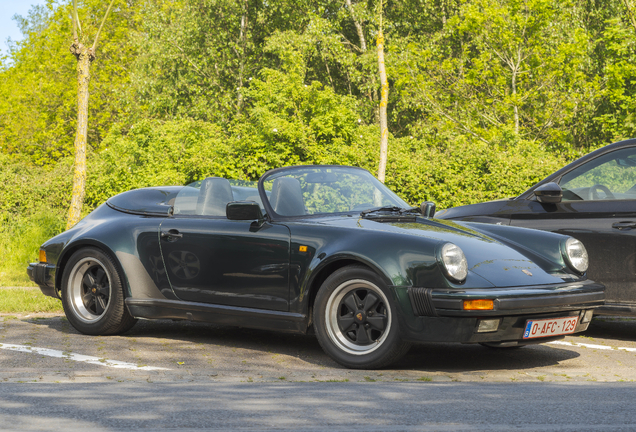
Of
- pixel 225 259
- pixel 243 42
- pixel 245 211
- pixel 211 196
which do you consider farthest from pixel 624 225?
pixel 243 42

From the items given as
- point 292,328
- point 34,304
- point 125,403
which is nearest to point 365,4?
point 34,304

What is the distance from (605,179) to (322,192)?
8.93 feet

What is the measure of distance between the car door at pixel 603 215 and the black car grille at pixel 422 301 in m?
2.38

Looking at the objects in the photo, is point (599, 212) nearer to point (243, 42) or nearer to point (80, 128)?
point (80, 128)

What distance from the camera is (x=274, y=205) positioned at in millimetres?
5973

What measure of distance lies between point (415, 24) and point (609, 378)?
29.0 meters

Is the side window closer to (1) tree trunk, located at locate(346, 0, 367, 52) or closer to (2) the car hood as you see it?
(2) the car hood

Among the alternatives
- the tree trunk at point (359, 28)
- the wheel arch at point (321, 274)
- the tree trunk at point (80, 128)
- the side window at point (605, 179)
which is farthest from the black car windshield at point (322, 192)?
the tree trunk at point (359, 28)

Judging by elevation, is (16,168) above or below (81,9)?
below

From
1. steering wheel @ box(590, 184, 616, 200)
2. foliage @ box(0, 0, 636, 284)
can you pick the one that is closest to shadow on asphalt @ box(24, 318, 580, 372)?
steering wheel @ box(590, 184, 616, 200)

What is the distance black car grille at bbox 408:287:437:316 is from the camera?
4.91 meters

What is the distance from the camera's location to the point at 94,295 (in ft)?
22.3

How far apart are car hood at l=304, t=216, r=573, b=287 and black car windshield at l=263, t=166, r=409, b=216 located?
0.83 ft

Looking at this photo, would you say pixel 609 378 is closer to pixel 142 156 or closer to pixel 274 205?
pixel 274 205
